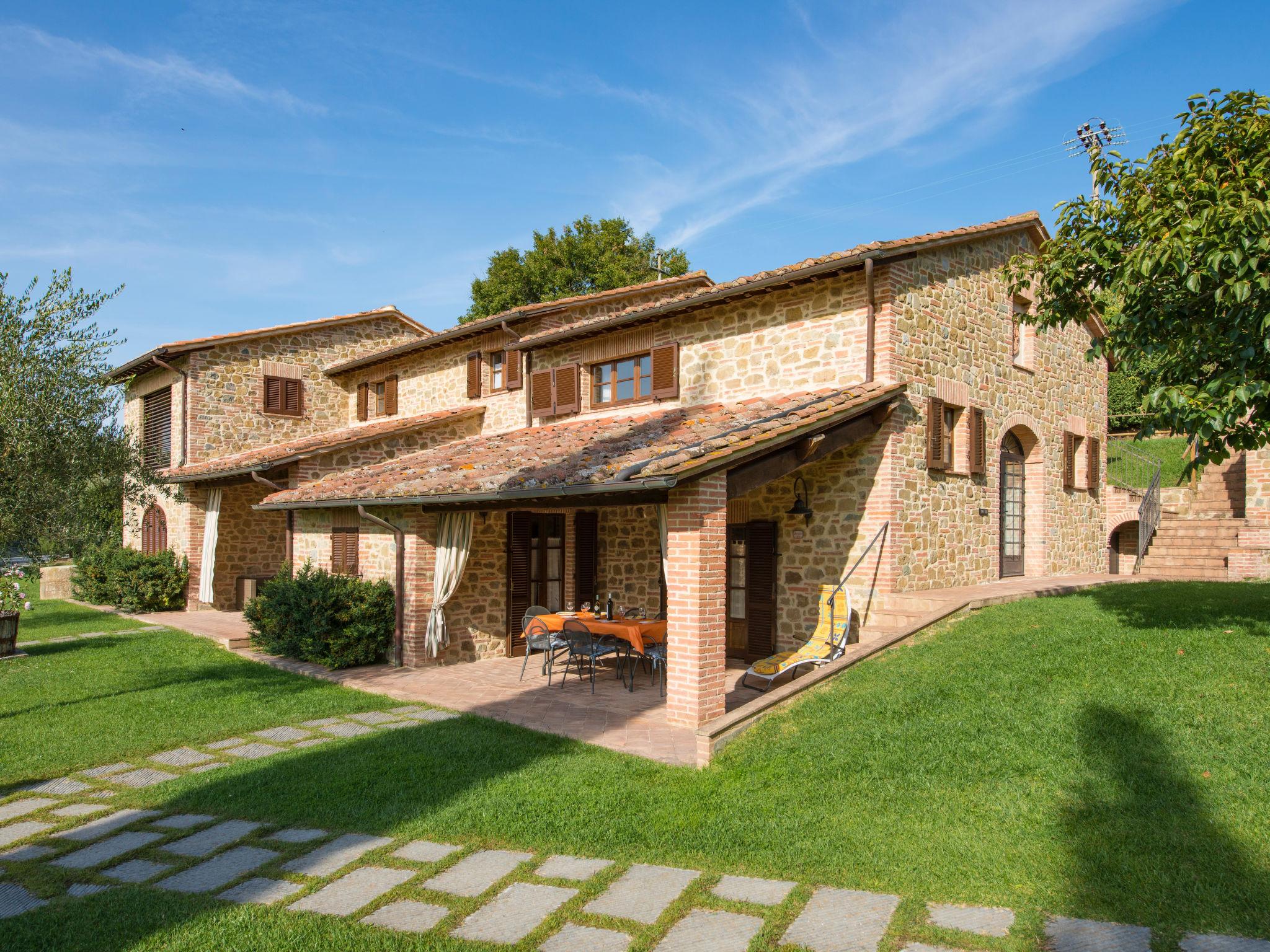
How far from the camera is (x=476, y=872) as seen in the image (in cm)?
465

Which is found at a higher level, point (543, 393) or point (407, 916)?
point (543, 393)

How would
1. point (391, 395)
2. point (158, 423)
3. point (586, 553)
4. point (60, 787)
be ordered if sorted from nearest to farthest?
point (60, 787) < point (586, 553) < point (391, 395) < point (158, 423)

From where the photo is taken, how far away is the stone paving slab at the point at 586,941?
12.6 ft

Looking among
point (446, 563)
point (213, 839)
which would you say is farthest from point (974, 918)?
point (446, 563)

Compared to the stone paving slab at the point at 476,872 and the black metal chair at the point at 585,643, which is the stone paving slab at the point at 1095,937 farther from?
the black metal chair at the point at 585,643

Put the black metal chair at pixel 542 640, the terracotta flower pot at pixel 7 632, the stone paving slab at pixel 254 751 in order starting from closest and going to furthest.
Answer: the stone paving slab at pixel 254 751, the black metal chair at pixel 542 640, the terracotta flower pot at pixel 7 632

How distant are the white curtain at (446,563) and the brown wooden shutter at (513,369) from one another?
14.2 feet

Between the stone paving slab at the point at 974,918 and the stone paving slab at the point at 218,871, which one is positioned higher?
the stone paving slab at the point at 974,918

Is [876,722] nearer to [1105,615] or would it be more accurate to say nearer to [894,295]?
[1105,615]

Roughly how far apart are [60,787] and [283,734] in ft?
6.05

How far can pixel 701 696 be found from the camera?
743 cm

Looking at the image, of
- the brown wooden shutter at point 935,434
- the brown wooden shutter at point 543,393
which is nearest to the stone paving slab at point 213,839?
the brown wooden shutter at point 935,434

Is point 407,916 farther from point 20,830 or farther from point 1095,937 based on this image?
point 1095,937

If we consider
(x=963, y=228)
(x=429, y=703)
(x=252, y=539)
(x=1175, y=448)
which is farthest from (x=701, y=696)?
(x=1175, y=448)
